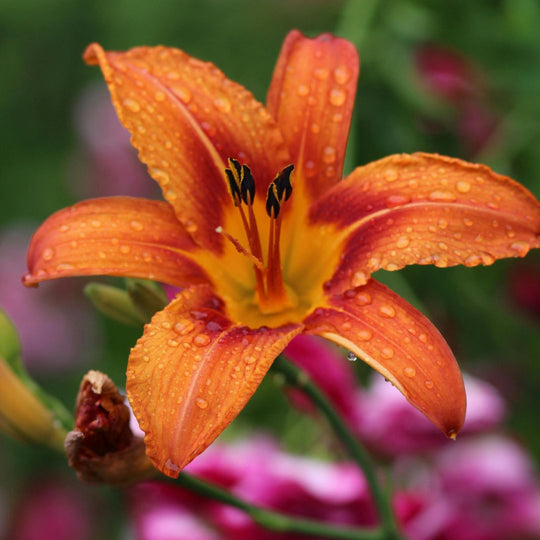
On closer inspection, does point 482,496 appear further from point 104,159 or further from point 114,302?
point 104,159

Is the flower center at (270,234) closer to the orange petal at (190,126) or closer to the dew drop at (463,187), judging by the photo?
the orange petal at (190,126)

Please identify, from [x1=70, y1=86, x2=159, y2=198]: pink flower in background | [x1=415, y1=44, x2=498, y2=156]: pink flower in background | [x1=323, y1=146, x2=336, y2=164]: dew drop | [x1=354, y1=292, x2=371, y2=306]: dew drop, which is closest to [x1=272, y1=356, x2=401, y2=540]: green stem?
[x1=354, y1=292, x2=371, y2=306]: dew drop

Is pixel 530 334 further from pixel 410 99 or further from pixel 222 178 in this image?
pixel 222 178

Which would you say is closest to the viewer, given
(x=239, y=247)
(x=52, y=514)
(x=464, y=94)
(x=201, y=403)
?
(x=201, y=403)

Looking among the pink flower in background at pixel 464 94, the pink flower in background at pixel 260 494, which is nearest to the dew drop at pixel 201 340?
the pink flower in background at pixel 260 494

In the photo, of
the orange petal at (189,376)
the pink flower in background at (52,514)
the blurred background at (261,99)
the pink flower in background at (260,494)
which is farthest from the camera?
the pink flower in background at (52,514)

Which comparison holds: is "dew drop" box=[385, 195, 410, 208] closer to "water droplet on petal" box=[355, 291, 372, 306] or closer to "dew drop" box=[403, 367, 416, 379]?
"water droplet on petal" box=[355, 291, 372, 306]

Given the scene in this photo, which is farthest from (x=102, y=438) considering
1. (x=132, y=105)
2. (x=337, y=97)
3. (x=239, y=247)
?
(x=337, y=97)
